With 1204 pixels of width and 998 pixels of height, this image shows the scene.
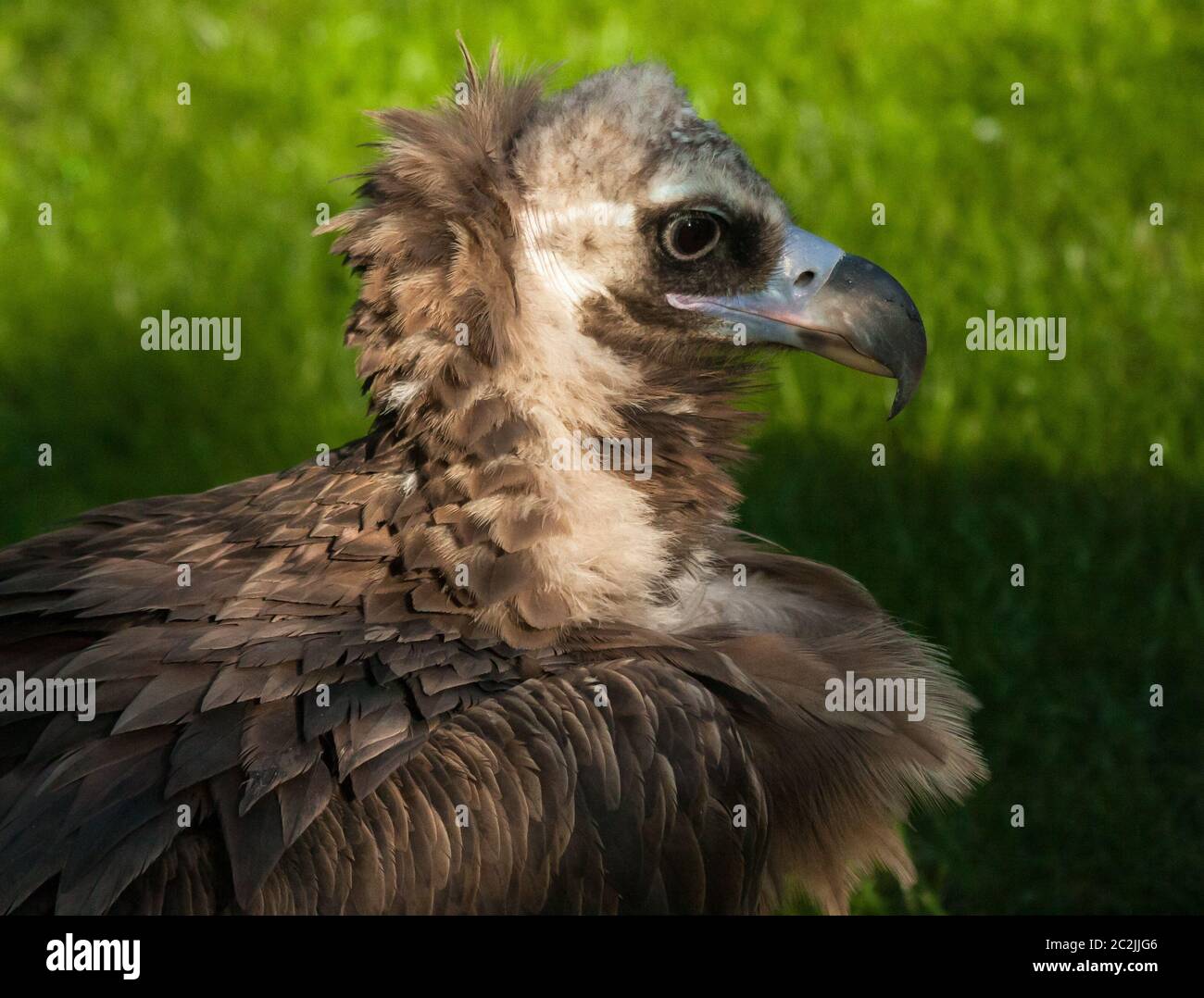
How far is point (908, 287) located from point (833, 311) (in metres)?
3.19

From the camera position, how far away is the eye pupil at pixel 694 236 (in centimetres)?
367

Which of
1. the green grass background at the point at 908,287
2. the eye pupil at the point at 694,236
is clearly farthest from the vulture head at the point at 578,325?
the green grass background at the point at 908,287

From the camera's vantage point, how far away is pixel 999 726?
545cm

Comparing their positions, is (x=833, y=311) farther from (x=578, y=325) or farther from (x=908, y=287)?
(x=908, y=287)

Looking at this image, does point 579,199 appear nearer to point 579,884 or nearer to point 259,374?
point 579,884

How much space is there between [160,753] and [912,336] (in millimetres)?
1824

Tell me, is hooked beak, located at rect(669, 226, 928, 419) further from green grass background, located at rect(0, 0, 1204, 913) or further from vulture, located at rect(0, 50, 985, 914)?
green grass background, located at rect(0, 0, 1204, 913)

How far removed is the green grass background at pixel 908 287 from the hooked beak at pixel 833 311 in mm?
1591

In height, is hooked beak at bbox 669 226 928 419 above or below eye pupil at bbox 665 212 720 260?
below

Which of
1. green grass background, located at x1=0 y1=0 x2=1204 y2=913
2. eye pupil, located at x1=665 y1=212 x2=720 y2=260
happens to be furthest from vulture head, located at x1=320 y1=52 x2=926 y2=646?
green grass background, located at x1=0 y1=0 x2=1204 y2=913

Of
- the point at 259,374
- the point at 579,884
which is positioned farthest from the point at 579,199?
the point at 259,374

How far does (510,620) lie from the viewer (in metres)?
3.46

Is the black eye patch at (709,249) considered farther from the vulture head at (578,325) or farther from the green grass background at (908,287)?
the green grass background at (908,287)

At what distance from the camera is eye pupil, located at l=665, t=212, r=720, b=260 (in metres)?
Answer: 3.67
